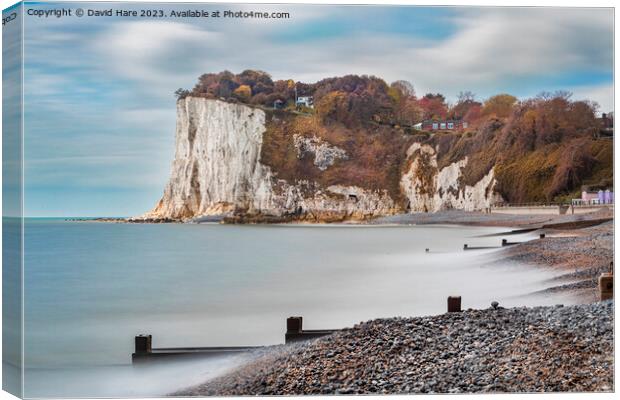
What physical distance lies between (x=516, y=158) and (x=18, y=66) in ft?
14.1

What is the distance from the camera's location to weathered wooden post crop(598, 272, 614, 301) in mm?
7504

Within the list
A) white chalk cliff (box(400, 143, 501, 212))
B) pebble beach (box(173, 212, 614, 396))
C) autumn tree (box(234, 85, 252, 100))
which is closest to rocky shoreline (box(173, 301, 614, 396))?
pebble beach (box(173, 212, 614, 396))

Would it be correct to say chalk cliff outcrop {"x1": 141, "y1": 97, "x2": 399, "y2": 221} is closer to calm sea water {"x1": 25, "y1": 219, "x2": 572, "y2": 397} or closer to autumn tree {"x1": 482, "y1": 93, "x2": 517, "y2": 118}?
calm sea water {"x1": 25, "y1": 219, "x2": 572, "y2": 397}

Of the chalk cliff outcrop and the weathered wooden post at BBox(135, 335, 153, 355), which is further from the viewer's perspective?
the chalk cliff outcrop

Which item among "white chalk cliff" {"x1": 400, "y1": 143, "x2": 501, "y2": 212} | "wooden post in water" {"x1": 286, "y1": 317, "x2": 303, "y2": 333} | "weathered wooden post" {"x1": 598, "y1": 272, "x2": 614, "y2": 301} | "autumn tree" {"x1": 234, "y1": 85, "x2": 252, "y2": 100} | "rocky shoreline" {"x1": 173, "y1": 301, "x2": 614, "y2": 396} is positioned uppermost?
"autumn tree" {"x1": 234, "y1": 85, "x2": 252, "y2": 100}

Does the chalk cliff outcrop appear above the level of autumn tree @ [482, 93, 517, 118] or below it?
below

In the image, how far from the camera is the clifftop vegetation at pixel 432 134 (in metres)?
7.58

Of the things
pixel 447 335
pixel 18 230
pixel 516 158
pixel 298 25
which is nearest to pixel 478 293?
pixel 447 335

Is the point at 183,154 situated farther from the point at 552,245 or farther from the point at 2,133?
the point at 552,245

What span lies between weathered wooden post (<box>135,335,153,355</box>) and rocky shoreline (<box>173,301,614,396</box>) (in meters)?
0.49

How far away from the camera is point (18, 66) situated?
6.79 m

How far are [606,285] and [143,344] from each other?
12.9ft

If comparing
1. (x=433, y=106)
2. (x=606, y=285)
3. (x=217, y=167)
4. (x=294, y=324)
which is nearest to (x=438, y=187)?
(x=433, y=106)

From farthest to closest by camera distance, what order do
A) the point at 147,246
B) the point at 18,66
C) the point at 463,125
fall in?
the point at 463,125 → the point at 147,246 → the point at 18,66
